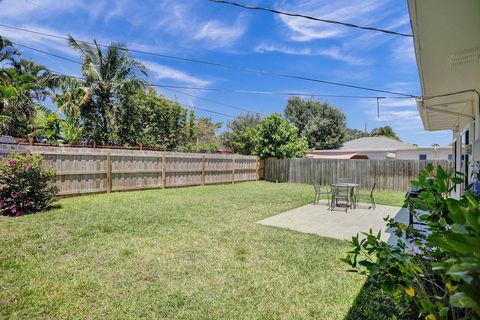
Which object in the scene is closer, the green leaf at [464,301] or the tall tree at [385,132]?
the green leaf at [464,301]

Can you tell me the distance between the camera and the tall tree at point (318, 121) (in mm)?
31547

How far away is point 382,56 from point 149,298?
12.4 m

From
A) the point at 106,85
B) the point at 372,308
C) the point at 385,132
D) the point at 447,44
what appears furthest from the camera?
the point at 385,132

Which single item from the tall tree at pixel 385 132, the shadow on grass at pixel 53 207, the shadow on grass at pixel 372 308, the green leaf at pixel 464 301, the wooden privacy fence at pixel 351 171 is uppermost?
the tall tree at pixel 385 132

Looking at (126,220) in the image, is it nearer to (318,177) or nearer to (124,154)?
(124,154)

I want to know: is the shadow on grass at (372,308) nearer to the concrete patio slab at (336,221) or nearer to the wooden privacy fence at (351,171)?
the concrete patio slab at (336,221)

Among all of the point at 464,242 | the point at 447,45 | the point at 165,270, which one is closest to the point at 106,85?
the point at 165,270

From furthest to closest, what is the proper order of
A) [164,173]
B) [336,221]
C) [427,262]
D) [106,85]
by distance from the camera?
[106,85], [164,173], [336,221], [427,262]

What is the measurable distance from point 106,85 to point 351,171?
14917 millimetres

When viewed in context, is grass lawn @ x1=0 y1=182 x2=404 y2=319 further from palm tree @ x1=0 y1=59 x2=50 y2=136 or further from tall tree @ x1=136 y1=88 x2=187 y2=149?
tall tree @ x1=136 y1=88 x2=187 y2=149

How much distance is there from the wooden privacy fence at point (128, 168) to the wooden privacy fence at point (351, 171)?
2884mm

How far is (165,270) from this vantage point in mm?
3789

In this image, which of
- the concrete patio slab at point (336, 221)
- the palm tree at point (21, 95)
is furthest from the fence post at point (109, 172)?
the concrete patio slab at point (336, 221)

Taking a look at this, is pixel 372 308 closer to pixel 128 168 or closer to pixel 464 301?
pixel 464 301
